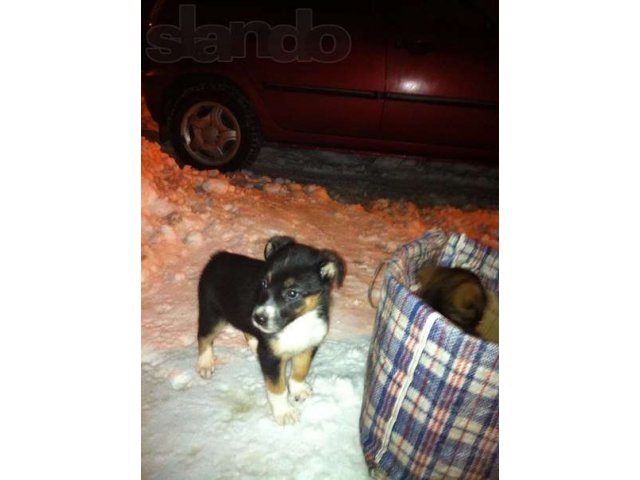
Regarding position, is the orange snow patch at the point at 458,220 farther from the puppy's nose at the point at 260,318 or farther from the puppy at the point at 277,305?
the puppy's nose at the point at 260,318

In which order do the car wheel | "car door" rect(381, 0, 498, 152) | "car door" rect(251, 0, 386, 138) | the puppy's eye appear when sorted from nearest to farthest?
"car door" rect(381, 0, 498, 152) → the puppy's eye → "car door" rect(251, 0, 386, 138) → the car wheel

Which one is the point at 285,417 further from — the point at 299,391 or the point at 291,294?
the point at 291,294

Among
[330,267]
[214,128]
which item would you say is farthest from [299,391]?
[214,128]

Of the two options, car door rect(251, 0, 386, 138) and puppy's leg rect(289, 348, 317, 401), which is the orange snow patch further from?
puppy's leg rect(289, 348, 317, 401)

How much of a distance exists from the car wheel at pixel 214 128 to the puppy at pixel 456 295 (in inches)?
84.5

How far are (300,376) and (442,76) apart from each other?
178 centimetres

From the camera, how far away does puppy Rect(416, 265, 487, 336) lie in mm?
1721

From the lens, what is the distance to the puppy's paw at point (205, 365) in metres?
2.04

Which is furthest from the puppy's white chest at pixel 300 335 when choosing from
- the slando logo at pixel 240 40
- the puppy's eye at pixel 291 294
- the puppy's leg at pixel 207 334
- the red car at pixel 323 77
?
the slando logo at pixel 240 40

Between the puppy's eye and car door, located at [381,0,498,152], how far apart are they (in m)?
0.90

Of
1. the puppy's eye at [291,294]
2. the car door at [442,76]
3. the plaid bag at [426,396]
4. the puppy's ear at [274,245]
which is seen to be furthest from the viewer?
the puppy's ear at [274,245]

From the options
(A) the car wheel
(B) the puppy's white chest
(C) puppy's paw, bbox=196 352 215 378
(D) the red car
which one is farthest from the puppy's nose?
(A) the car wheel

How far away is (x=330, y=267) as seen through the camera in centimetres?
175
